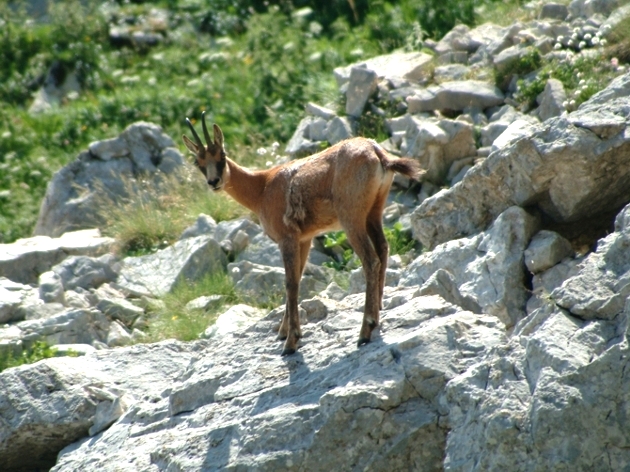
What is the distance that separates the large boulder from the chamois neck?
6126 mm

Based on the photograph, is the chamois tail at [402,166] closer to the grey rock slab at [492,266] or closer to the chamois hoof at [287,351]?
the grey rock slab at [492,266]

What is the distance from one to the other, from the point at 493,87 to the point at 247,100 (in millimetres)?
6078

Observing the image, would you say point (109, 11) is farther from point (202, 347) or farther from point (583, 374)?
point (583, 374)

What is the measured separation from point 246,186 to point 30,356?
3.48 meters

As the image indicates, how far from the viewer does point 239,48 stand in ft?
69.7

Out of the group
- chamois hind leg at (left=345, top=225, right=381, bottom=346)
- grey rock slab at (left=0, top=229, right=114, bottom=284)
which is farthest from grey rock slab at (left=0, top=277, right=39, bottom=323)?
chamois hind leg at (left=345, top=225, right=381, bottom=346)

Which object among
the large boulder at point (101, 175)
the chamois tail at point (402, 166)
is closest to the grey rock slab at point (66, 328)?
the large boulder at point (101, 175)

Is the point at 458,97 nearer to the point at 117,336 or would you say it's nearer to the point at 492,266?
the point at 492,266

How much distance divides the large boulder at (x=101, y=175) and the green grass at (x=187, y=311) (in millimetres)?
3449

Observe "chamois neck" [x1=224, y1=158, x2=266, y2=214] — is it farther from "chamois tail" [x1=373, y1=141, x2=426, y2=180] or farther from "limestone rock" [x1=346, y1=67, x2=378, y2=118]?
"limestone rock" [x1=346, y1=67, x2=378, y2=118]

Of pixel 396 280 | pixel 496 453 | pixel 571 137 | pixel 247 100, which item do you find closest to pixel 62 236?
pixel 247 100

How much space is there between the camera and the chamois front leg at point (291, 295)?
7.98 m

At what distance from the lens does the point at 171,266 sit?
1346 cm

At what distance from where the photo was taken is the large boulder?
15906 mm
